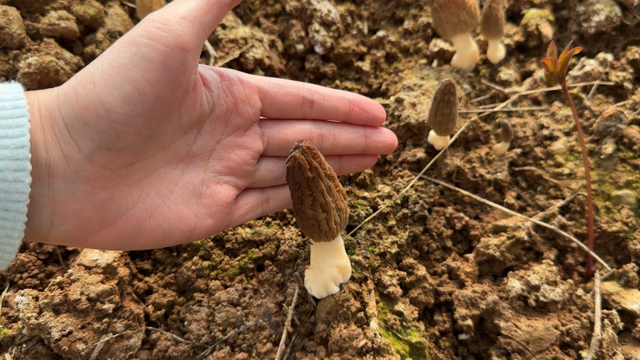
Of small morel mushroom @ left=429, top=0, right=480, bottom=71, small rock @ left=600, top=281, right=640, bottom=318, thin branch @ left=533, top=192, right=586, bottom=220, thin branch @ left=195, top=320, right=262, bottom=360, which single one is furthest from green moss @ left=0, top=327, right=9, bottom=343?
small morel mushroom @ left=429, top=0, right=480, bottom=71

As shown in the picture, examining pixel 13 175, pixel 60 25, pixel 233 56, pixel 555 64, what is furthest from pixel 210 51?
pixel 555 64

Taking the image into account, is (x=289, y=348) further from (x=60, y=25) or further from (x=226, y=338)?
(x=60, y=25)

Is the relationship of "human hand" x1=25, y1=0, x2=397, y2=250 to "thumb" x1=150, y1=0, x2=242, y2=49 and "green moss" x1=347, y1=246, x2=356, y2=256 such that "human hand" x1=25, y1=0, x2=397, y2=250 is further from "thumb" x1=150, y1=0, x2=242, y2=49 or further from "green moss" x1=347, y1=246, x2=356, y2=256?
"green moss" x1=347, y1=246, x2=356, y2=256

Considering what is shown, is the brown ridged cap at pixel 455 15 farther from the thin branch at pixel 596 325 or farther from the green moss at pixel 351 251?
the thin branch at pixel 596 325

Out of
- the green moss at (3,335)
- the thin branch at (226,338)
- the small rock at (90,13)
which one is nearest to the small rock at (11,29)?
the small rock at (90,13)

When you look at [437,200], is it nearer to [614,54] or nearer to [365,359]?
[365,359]
